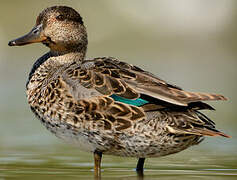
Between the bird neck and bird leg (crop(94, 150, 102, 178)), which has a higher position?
the bird neck

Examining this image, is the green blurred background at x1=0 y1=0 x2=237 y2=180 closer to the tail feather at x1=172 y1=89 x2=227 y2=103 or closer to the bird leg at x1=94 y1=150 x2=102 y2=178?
the bird leg at x1=94 y1=150 x2=102 y2=178

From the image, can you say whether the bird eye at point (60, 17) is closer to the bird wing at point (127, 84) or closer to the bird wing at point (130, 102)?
the bird wing at point (127, 84)

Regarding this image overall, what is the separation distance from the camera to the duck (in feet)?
23.2

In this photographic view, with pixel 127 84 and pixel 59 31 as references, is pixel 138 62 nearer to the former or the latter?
pixel 59 31

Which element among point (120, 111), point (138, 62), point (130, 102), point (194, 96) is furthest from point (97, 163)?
point (138, 62)

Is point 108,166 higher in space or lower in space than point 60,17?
lower

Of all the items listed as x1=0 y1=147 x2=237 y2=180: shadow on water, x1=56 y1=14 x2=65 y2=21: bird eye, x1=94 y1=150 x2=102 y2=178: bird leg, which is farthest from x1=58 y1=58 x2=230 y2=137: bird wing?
x1=56 y1=14 x2=65 y2=21: bird eye

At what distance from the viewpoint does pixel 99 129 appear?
23.4 feet

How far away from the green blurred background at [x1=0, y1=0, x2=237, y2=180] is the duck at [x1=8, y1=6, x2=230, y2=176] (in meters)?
0.46

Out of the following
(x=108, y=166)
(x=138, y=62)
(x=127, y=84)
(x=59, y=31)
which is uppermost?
(x=138, y=62)

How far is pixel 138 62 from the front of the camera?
2055 centimetres

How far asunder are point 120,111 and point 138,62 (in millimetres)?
13486

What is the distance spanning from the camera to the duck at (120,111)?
23.2 ft

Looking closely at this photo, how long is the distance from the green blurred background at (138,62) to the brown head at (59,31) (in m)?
1.44
